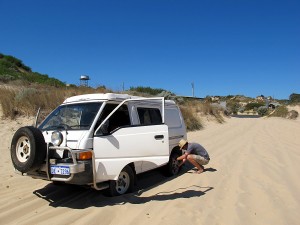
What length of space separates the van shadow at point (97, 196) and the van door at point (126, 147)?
21.2 inches

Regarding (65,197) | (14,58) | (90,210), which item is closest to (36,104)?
(65,197)

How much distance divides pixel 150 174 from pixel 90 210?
11.5 ft

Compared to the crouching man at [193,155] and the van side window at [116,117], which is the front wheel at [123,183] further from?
the crouching man at [193,155]

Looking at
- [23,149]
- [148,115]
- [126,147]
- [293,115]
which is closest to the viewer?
[23,149]

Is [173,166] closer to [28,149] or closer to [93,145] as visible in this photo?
[93,145]

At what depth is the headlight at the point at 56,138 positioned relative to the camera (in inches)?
247

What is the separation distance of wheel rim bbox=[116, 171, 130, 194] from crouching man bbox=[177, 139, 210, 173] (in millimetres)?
2506

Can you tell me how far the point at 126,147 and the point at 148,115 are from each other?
1982mm

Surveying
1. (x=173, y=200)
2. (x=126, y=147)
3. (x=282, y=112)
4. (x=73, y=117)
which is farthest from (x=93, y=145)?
(x=282, y=112)

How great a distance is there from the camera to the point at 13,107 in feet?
47.0

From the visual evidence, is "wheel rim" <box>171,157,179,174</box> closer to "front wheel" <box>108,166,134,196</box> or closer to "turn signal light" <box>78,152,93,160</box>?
"front wheel" <box>108,166,134,196</box>

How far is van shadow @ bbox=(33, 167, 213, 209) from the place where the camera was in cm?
650

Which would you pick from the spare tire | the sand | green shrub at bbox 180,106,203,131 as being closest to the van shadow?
the sand

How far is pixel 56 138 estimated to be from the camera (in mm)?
6301
